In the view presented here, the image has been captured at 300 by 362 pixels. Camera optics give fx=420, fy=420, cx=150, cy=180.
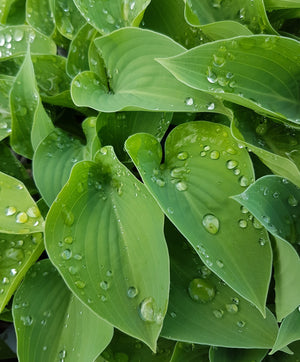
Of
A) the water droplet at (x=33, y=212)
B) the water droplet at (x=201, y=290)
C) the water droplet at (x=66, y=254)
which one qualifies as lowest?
the water droplet at (x=201, y=290)

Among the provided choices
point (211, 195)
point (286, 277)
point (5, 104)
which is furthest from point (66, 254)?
point (5, 104)

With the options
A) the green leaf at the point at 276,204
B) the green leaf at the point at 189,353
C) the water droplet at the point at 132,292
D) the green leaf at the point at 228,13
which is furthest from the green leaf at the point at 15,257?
the green leaf at the point at 228,13

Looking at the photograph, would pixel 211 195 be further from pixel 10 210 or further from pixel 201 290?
pixel 10 210

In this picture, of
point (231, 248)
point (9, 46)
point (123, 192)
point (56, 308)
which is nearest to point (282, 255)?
point (231, 248)

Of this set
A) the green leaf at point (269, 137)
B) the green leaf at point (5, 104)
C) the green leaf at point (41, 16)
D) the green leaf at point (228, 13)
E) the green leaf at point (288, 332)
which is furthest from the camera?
the green leaf at point (41, 16)

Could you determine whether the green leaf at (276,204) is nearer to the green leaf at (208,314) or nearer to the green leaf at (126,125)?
the green leaf at (208,314)

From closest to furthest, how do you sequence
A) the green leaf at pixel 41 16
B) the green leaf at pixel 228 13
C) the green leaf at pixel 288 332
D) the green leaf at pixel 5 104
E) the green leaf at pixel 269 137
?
1. the green leaf at pixel 288 332
2. the green leaf at pixel 269 137
3. the green leaf at pixel 228 13
4. the green leaf at pixel 5 104
5. the green leaf at pixel 41 16
